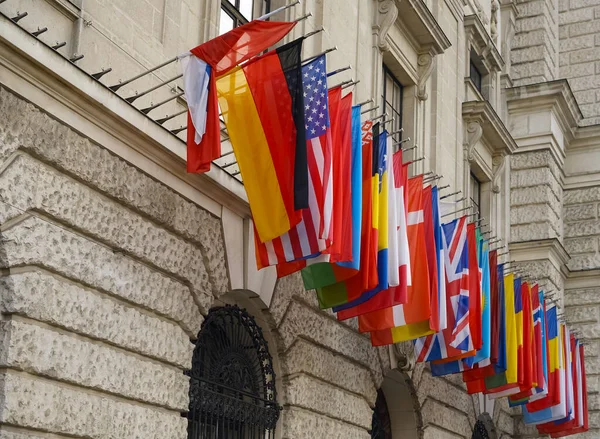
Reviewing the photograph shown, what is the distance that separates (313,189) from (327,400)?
4011mm

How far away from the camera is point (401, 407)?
18.7m

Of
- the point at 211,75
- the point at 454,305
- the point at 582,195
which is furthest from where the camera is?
the point at 582,195

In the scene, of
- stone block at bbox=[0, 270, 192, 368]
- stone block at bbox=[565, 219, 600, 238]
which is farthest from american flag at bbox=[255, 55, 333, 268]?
stone block at bbox=[565, 219, 600, 238]

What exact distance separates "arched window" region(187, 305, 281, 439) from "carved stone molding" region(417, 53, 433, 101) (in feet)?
26.6

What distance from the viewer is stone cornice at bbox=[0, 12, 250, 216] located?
31.8 feet

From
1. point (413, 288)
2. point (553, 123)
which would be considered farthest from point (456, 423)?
point (553, 123)

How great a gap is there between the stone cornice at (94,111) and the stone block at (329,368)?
245 centimetres

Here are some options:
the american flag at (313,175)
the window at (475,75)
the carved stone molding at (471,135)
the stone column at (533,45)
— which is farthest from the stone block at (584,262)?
the american flag at (313,175)

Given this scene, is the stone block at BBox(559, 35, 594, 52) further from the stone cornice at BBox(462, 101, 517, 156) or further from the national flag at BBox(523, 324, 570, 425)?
the national flag at BBox(523, 324, 570, 425)

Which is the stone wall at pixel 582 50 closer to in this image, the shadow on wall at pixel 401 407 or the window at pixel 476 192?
the window at pixel 476 192

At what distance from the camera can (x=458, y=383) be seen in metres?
20.6

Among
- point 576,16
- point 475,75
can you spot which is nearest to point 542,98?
point 475,75

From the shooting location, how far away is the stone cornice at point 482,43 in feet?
79.4

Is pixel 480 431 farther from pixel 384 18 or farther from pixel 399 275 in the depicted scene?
pixel 399 275
